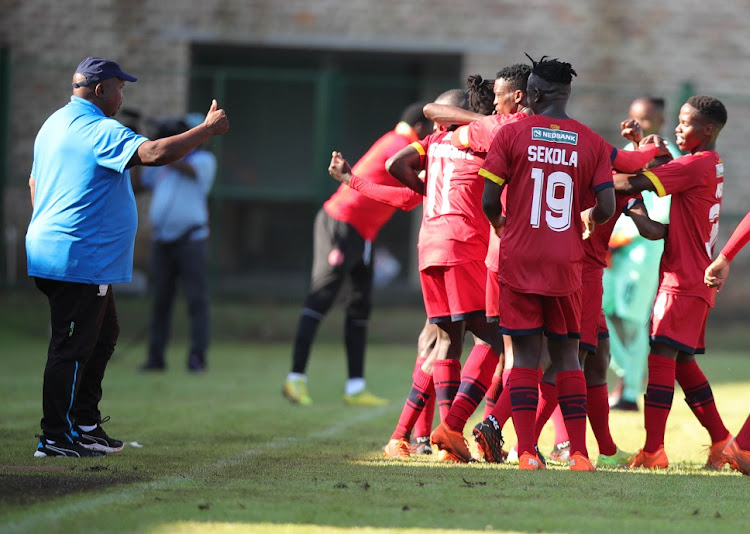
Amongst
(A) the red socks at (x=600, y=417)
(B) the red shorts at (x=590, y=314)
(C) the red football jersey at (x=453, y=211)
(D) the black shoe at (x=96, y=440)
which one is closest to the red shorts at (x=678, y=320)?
(B) the red shorts at (x=590, y=314)

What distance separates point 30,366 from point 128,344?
7.26 ft

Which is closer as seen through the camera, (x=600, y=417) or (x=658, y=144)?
(x=658, y=144)

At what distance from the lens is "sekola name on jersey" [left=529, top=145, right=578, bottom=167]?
211 inches

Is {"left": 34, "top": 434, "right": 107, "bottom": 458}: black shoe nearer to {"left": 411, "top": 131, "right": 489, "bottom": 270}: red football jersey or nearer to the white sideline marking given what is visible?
the white sideline marking

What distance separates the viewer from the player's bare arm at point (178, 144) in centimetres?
544

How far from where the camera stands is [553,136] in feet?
17.6

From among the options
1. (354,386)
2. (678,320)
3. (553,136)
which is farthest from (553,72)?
(354,386)

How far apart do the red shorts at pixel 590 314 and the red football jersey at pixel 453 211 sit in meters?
0.59

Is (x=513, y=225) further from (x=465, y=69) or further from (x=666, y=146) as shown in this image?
(x=465, y=69)

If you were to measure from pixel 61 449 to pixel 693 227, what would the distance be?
11.4 ft

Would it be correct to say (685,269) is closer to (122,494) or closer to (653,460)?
(653,460)

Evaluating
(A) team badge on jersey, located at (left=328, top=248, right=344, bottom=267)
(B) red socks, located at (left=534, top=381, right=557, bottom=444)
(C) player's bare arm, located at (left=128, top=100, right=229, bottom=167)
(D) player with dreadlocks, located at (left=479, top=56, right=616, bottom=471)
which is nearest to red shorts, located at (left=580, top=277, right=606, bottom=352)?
(B) red socks, located at (left=534, top=381, right=557, bottom=444)

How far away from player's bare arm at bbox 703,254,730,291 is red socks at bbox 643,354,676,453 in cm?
50

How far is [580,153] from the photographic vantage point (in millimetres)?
5402
